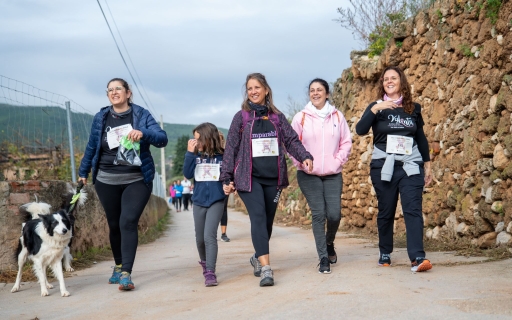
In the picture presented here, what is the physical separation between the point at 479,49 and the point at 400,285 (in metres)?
3.67

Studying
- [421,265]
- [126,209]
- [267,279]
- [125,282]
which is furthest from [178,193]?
[421,265]

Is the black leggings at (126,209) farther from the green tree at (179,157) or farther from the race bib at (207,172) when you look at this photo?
the green tree at (179,157)

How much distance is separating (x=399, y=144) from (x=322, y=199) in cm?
94

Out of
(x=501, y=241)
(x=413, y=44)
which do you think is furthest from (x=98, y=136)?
(x=413, y=44)

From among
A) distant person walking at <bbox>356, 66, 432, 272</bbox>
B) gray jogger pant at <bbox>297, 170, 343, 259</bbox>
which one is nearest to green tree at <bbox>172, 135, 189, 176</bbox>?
gray jogger pant at <bbox>297, 170, 343, 259</bbox>

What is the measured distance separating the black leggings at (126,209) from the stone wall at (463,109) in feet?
12.3

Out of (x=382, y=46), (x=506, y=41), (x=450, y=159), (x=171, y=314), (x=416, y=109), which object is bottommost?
(x=171, y=314)

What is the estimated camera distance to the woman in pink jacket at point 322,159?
602 cm

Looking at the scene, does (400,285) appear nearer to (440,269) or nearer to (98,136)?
(440,269)

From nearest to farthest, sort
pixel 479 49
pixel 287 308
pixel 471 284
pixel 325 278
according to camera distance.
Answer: pixel 287 308, pixel 471 284, pixel 325 278, pixel 479 49

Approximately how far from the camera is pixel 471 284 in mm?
4809

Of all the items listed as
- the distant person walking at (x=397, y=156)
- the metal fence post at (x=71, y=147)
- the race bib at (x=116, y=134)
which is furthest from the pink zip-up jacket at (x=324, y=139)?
the metal fence post at (x=71, y=147)

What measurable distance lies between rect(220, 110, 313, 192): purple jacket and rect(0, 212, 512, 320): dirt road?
999 mm

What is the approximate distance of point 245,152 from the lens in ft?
18.7
